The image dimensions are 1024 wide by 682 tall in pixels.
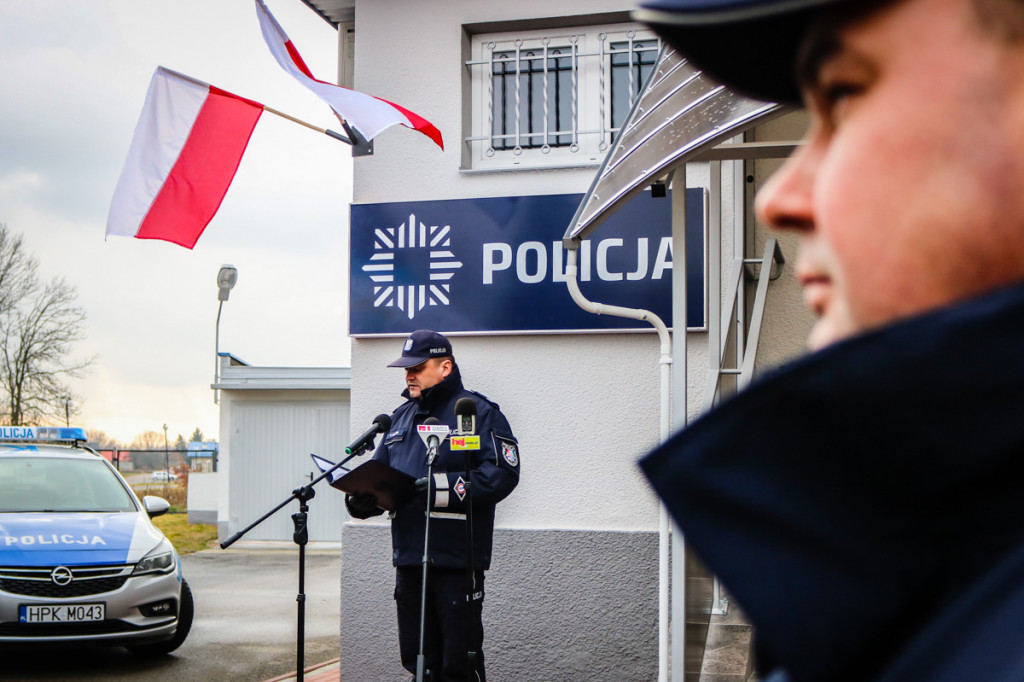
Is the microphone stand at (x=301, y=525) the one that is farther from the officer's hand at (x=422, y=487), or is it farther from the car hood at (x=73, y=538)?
the car hood at (x=73, y=538)

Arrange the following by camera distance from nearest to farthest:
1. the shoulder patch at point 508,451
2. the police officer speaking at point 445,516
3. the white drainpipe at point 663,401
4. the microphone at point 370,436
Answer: the white drainpipe at point 663,401
the police officer speaking at point 445,516
the shoulder patch at point 508,451
the microphone at point 370,436

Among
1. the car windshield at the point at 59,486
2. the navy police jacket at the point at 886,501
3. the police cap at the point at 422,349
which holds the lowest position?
the car windshield at the point at 59,486

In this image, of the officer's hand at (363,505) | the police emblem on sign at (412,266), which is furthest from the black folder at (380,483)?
the police emblem on sign at (412,266)

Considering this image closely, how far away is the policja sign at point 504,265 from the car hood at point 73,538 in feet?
9.18

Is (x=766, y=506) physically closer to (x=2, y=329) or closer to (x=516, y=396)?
(x=516, y=396)

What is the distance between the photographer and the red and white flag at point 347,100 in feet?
19.3

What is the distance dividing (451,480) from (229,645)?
14.1 feet

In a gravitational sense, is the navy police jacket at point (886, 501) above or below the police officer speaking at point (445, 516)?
above

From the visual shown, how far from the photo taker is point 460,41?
6.69 meters

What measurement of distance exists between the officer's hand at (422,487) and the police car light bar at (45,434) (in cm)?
579

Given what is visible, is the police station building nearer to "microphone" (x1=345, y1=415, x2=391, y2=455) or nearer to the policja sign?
the policja sign

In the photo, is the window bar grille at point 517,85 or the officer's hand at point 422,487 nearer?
the officer's hand at point 422,487

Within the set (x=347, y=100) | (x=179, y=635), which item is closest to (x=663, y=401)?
(x=347, y=100)

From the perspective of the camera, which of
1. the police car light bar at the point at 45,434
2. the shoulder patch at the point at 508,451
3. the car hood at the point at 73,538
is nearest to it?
the shoulder patch at the point at 508,451
